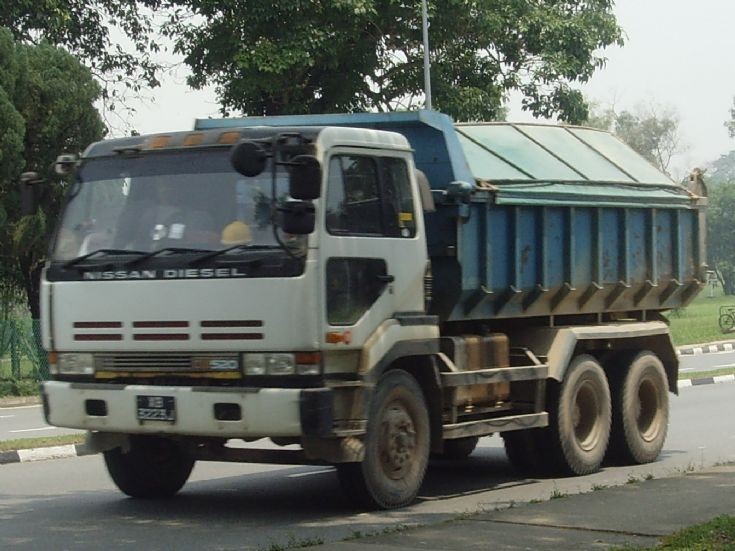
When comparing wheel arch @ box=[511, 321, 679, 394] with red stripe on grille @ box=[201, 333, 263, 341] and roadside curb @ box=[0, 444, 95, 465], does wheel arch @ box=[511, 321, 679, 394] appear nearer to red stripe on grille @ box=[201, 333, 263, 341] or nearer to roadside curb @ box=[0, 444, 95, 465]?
red stripe on grille @ box=[201, 333, 263, 341]

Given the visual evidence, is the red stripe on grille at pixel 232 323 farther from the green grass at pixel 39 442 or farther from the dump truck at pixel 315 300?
the green grass at pixel 39 442

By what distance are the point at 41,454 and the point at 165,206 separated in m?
5.31

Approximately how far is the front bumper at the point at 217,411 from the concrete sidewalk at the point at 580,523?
3.58 ft

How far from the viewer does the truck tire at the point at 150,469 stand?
11000 millimetres

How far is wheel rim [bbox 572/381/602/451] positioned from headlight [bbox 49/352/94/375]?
4578mm

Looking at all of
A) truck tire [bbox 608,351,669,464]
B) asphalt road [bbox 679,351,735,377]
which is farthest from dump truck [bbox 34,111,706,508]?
asphalt road [bbox 679,351,735,377]

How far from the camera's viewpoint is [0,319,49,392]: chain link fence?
26.6 metres

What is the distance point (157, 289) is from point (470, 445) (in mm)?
4794

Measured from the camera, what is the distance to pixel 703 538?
791 centimetres

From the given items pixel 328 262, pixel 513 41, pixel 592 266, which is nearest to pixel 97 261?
pixel 328 262

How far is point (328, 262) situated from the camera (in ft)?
31.7

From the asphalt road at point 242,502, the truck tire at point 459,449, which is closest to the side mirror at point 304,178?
the asphalt road at point 242,502

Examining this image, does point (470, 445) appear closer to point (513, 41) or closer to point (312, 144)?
point (312, 144)

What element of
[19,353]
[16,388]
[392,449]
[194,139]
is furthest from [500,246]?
[19,353]
